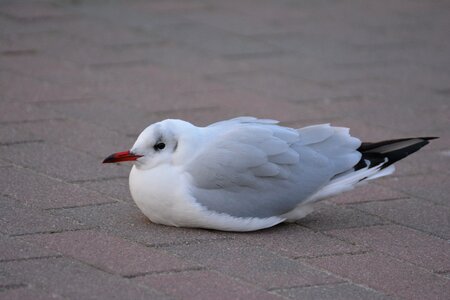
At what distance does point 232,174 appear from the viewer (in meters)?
3.82

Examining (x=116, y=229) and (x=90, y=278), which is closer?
(x=90, y=278)

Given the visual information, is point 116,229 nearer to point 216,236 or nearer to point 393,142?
point 216,236

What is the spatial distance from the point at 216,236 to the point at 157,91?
7.67ft

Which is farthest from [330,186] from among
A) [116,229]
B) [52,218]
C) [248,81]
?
[248,81]

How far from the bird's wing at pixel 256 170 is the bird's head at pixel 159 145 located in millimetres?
89

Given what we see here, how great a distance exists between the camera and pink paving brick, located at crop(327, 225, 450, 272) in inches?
148

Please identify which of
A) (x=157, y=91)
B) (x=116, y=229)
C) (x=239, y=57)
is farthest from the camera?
(x=239, y=57)

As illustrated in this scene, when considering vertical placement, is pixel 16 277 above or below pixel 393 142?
below

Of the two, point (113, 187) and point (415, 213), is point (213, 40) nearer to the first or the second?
point (113, 187)

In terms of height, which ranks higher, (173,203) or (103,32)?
(103,32)

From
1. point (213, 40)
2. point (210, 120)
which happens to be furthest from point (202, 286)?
point (213, 40)

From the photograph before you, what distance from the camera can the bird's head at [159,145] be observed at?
3834 millimetres

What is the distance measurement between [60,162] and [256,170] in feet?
4.02

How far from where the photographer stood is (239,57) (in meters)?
6.85
